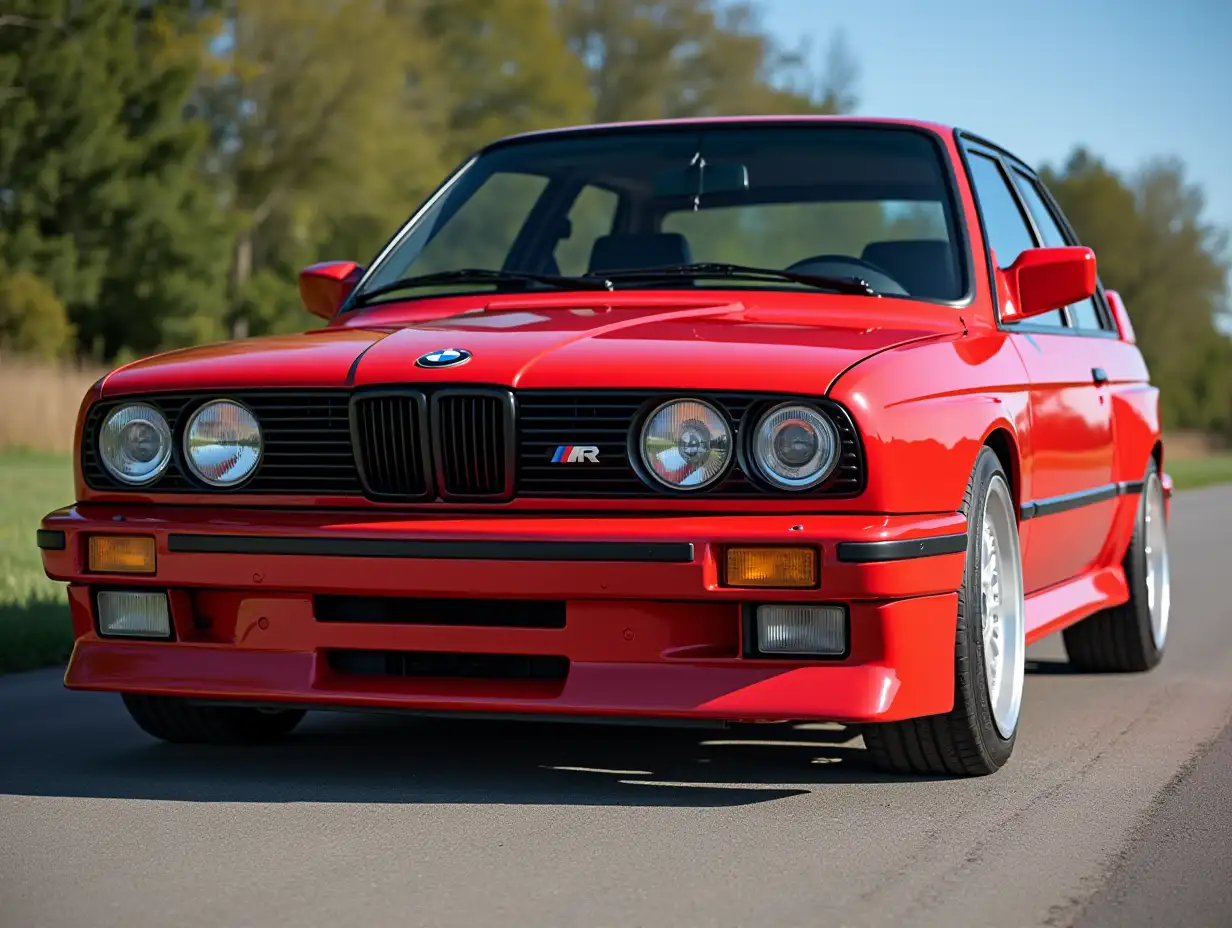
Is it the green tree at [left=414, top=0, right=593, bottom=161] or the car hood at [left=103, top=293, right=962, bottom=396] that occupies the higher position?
the green tree at [left=414, top=0, right=593, bottom=161]

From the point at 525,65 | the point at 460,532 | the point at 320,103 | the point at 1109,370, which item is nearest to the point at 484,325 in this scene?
the point at 460,532

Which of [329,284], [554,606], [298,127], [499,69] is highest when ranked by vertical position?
[499,69]

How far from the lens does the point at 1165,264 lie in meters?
73.3

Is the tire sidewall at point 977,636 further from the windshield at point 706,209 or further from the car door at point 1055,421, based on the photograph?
the windshield at point 706,209

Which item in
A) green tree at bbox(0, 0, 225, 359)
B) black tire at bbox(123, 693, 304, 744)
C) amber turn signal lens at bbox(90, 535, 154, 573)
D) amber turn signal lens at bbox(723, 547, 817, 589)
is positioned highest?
green tree at bbox(0, 0, 225, 359)

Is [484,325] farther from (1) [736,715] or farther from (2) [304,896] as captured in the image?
(2) [304,896]

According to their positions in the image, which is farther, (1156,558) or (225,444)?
(1156,558)

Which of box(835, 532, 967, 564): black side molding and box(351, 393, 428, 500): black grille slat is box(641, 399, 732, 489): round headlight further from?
box(351, 393, 428, 500): black grille slat

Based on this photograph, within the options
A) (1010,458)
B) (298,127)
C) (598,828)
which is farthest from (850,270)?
(298,127)

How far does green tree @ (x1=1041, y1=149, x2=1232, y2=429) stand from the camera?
2837 inches

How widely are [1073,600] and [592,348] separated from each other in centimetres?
231

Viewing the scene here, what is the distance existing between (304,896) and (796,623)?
4.27 ft

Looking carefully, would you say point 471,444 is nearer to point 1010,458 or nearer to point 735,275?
point 735,275

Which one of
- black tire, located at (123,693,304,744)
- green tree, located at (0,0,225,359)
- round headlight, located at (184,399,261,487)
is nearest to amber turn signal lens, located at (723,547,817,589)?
round headlight, located at (184,399,261,487)
